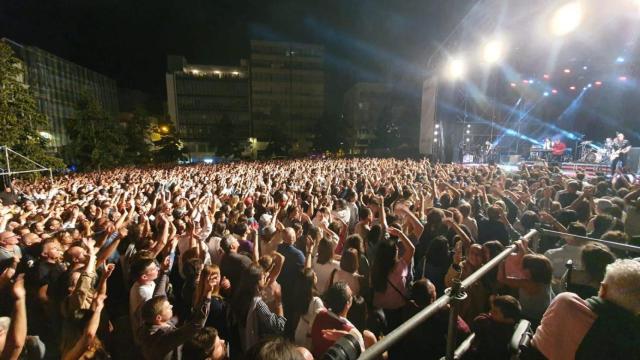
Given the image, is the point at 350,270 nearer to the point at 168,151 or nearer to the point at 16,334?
the point at 16,334

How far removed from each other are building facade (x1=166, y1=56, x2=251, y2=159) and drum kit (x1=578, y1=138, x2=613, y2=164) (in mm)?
59544

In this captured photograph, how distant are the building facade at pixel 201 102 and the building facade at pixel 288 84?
313 centimetres

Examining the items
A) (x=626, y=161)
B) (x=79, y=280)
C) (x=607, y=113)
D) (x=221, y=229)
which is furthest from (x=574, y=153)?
(x=79, y=280)

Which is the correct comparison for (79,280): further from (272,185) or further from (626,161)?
(626,161)

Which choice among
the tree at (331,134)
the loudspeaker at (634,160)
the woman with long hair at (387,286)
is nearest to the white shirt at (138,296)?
the woman with long hair at (387,286)

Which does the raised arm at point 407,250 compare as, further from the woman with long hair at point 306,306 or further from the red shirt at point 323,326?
the red shirt at point 323,326

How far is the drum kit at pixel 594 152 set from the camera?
16906 millimetres

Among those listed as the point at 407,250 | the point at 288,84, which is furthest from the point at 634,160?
the point at 288,84

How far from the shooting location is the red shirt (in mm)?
2121

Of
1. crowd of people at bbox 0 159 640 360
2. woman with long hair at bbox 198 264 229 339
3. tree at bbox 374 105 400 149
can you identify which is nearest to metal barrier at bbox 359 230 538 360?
crowd of people at bbox 0 159 640 360

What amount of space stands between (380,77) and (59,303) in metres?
76.3

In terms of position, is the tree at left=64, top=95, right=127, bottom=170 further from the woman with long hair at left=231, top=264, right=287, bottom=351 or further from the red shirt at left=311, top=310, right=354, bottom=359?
the red shirt at left=311, top=310, right=354, bottom=359

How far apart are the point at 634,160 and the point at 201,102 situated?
224ft

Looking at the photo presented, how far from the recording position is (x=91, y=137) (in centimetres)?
2803
